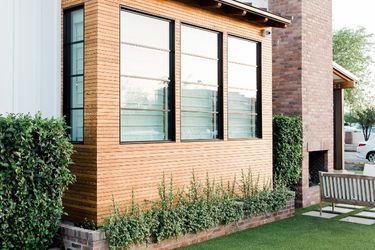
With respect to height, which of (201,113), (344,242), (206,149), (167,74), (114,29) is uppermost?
(114,29)

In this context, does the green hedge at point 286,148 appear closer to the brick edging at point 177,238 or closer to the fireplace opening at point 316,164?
the brick edging at point 177,238

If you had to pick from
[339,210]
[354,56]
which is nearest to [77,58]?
[339,210]

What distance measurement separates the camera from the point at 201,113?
7.49 meters

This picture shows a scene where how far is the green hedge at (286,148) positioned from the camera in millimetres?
9477

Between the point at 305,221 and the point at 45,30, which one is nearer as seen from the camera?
the point at 45,30

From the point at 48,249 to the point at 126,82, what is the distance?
100 inches

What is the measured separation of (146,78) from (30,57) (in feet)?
5.66

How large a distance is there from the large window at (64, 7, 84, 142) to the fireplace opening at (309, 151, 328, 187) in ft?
23.0

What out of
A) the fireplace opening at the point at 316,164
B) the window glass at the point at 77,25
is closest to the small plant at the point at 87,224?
the window glass at the point at 77,25

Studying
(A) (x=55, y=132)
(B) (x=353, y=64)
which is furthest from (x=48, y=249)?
(B) (x=353, y=64)

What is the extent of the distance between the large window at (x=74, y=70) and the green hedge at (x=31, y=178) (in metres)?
0.68

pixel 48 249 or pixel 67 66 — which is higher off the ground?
pixel 67 66

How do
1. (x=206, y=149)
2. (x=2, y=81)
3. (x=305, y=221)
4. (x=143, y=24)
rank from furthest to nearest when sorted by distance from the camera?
1. (x=305, y=221)
2. (x=206, y=149)
3. (x=143, y=24)
4. (x=2, y=81)

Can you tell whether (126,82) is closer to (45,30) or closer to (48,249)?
(45,30)
